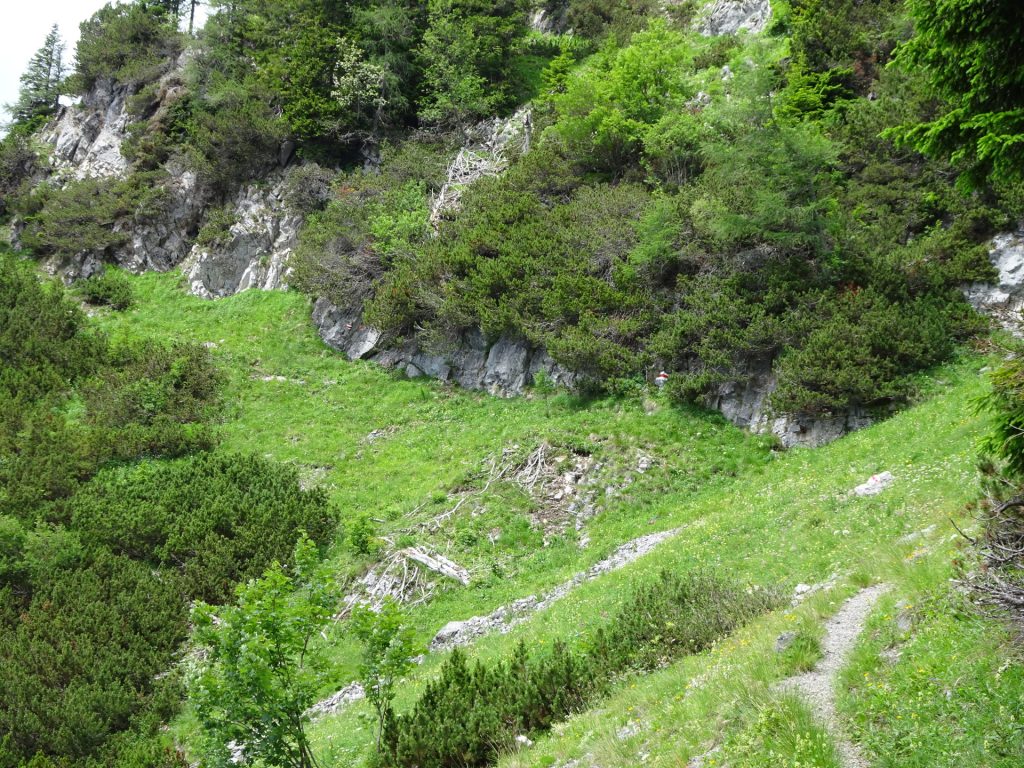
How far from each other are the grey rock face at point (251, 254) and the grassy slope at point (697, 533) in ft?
14.4

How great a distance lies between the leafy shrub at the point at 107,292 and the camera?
3509cm

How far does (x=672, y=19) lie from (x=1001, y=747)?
43.0 meters

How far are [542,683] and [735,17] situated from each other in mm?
37758

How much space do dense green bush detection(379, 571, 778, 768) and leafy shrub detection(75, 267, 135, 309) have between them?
3283 cm

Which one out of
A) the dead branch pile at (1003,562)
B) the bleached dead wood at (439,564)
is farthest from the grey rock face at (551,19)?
the dead branch pile at (1003,562)

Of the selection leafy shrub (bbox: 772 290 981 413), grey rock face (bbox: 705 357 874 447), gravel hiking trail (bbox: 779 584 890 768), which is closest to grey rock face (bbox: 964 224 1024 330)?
leafy shrub (bbox: 772 290 981 413)

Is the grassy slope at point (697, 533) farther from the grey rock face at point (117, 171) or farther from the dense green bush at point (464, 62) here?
the dense green bush at point (464, 62)

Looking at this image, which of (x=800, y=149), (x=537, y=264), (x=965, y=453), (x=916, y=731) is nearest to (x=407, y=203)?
(x=537, y=264)

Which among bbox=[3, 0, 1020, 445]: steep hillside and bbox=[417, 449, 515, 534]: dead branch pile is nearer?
bbox=[417, 449, 515, 534]: dead branch pile

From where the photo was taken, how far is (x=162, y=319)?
33594 mm

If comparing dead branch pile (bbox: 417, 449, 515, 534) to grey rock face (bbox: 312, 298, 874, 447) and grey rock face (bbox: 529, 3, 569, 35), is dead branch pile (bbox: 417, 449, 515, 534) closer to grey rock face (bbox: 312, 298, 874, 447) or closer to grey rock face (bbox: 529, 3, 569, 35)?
grey rock face (bbox: 312, 298, 874, 447)

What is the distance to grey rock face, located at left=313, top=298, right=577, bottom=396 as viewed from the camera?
24.3 meters

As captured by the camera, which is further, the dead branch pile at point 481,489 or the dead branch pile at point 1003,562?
the dead branch pile at point 481,489

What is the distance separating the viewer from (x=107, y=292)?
1395 inches
